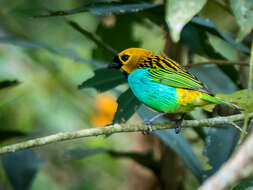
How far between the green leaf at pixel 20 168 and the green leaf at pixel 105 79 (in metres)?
0.76

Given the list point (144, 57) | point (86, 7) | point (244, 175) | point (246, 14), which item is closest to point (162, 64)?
point (144, 57)

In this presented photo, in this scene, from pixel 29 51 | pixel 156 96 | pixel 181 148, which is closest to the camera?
pixel 156 96

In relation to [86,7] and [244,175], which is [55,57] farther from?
[244,175]

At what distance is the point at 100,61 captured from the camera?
3629mm

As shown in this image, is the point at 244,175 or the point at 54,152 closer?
the point at 244,175

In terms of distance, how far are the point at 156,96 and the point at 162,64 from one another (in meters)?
0.30

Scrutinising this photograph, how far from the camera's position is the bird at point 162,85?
2.37 m

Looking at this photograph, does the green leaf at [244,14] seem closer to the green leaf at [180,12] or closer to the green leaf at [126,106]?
the green leaf at [180,12]

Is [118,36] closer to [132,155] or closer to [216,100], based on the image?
[132,155]

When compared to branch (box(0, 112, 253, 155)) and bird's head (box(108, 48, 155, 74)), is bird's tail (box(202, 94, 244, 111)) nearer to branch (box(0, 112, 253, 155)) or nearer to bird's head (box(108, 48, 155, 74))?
branch (box(0, 112, 253, 155))

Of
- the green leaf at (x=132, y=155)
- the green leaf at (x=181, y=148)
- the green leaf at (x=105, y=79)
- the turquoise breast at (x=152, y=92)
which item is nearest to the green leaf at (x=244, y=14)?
the turquoise breast at (x=152, y=92)

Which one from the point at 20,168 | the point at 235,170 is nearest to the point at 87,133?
the point at 235,170

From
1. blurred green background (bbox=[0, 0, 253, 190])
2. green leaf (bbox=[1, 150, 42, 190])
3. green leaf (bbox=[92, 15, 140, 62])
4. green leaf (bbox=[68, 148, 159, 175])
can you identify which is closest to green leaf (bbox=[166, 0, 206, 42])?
blurred green background (bbox=[0, 0, 253, 190])

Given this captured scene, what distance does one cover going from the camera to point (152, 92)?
8.39ft
